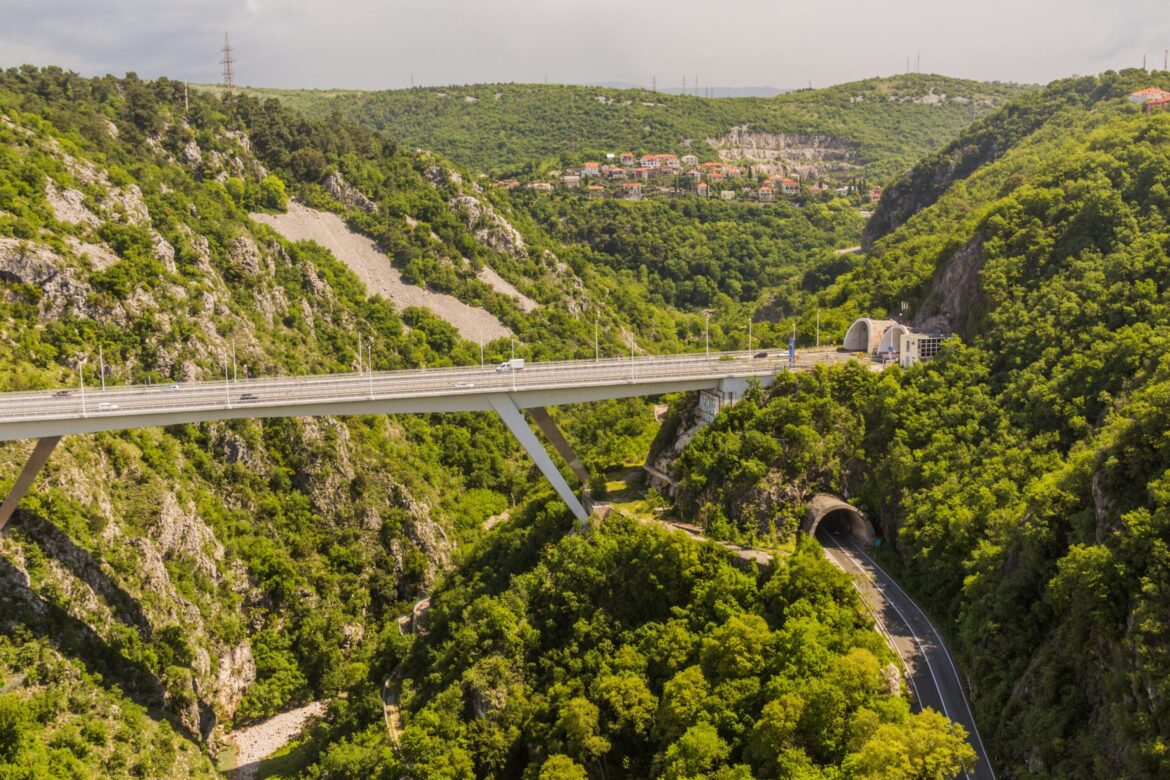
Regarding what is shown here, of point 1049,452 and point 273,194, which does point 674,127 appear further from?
point 1049,452

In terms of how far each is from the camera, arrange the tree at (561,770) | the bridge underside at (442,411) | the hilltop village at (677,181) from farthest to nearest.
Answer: the hilltop village at (677,181) < the bridge underside at (442,411) < the tree at (561,770)

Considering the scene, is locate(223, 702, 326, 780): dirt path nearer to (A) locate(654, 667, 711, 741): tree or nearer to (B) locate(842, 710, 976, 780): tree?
(A) locate(654, 667, 711, 741): tree

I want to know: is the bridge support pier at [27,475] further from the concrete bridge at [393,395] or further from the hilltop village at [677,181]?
the hilltop village at [677,181]

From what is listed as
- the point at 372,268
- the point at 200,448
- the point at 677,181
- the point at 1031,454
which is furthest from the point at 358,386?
the point at 677,181

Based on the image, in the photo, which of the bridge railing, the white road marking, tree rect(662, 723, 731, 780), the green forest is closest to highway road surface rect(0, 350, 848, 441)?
the bridge railing

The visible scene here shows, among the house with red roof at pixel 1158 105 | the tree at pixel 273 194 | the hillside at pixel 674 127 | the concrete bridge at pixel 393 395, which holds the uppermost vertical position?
the hillside at pixel 674 127

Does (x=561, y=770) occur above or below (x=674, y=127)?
below

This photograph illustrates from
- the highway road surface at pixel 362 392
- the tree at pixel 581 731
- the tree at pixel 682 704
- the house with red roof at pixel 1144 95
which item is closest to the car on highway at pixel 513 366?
the highway road surface at pixel 362 392
